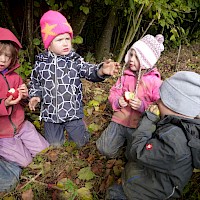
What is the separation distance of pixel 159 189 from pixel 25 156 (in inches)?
61.8

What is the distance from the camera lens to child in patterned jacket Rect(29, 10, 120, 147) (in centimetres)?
274

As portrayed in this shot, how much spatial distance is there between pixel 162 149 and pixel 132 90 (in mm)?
1052

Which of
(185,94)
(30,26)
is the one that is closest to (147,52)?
(185,94)

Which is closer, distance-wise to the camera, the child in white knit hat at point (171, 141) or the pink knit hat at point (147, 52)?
the child in white knit hat at point (171, 141)

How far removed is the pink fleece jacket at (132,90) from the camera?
2734mm

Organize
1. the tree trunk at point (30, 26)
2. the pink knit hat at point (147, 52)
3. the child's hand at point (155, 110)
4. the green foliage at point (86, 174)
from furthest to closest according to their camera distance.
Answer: the tree trunk at point (30, 26), the green foliage at point (86, 174), the pink knit hat at point (147, 52), the child's hand at point (155, 110)

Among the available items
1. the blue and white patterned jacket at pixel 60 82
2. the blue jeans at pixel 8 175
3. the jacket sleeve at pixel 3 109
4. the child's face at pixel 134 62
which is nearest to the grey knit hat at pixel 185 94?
the child's face at pixel 134 62

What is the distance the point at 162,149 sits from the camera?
73.7 inches

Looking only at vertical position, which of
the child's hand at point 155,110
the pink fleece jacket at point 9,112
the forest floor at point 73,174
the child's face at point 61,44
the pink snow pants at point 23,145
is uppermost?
the child's face at point 61,44

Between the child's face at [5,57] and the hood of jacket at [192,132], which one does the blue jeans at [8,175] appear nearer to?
the child's face at [5,57]

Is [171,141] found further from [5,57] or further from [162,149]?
[5,57]

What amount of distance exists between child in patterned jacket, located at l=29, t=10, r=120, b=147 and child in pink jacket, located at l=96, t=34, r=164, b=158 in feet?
0.84

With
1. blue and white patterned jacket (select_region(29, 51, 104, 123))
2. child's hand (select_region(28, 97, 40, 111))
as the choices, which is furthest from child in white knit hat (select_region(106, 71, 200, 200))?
child's hand (select_region(28, 97, 40, 111))

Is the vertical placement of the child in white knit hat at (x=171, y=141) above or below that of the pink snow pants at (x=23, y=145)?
above
